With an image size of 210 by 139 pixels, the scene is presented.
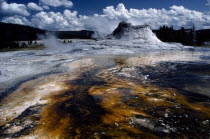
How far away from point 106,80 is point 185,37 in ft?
96.1

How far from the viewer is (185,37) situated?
94.7 ft

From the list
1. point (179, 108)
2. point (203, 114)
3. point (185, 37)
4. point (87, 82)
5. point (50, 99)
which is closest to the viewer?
point (203, 114)

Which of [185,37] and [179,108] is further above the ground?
[185,37]

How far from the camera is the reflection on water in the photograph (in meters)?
2.13

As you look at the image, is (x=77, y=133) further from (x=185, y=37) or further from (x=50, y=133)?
(x=185, y=37)

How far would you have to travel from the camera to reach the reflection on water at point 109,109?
6.98 feet

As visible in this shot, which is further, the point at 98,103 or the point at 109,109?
the point at 98,103

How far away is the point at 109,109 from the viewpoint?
9.13ft

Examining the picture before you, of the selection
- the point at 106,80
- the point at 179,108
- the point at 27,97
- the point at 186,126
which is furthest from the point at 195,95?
the point at 27,97

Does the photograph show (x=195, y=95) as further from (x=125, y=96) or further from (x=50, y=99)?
(x=50, y=99)

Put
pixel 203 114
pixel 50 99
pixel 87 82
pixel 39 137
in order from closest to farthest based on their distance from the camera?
pixel 39 137, pixel 203 114, pixel 50 99, pixel 87 82

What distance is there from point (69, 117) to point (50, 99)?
0.89 m

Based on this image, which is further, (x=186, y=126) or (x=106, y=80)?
(x=106, y=80)

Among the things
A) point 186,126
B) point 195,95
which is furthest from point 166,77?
point 186,126
